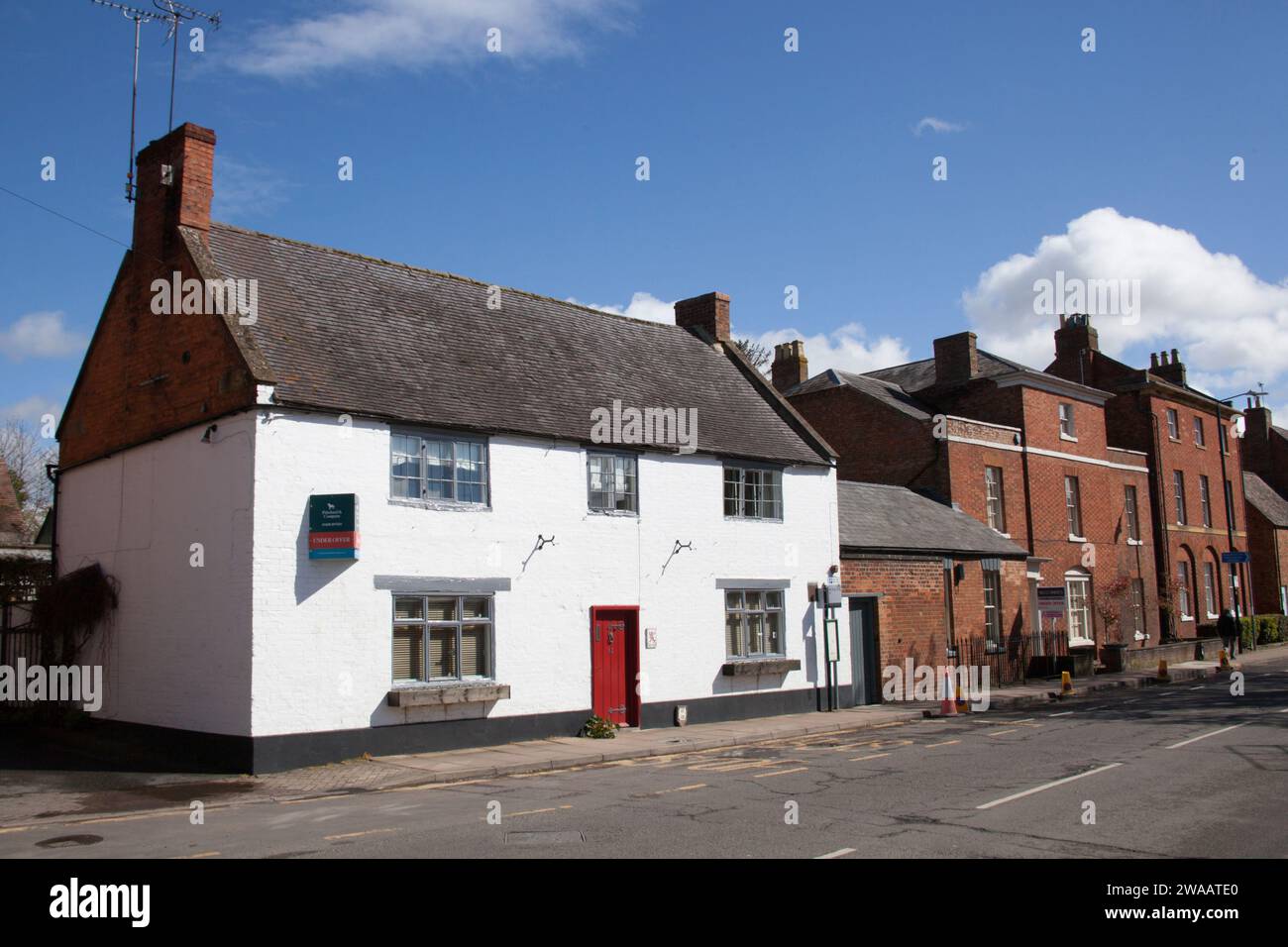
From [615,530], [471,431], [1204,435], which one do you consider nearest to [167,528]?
[471,431]

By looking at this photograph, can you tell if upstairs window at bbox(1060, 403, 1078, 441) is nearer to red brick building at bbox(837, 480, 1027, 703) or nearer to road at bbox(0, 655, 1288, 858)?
red brick building at bbox(837, 480, 1027, 703)

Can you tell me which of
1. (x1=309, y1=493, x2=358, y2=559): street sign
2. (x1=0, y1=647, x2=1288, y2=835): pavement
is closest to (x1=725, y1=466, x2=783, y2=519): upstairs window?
(x1=0, y1=647, x2=1288, y2=835): pavement

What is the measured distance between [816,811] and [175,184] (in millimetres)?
14583

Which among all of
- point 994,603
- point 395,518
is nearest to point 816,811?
point 395,518

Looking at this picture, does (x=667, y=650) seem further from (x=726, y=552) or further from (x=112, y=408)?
(x=112, y=408)

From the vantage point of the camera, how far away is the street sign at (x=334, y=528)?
49.8ft

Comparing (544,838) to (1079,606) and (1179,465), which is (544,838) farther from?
(1179,465)

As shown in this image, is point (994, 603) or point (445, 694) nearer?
point (445, 694)

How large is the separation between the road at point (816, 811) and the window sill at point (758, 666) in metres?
4.26

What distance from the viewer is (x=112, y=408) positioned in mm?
19219

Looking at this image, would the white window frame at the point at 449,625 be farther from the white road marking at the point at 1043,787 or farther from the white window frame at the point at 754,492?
the white road marking at the point at 1043,787

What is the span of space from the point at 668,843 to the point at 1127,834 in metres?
4.04

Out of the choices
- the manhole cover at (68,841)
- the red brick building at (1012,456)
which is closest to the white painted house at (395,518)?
the manhole cover at (68,841)

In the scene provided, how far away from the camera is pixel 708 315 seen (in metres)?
27.2
